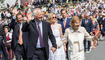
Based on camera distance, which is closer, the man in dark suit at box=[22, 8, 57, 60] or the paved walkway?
the man in dark suit at box=[22, 8, 57, 60]

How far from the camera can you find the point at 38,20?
6.74 meters

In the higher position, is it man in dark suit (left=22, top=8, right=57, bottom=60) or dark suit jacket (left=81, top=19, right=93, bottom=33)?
man in dark suit (left=22, top=8, right=57, bottom=60)

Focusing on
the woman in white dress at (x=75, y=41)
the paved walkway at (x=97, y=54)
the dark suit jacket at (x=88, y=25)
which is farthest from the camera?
the dark suit jacket at (x=88, y=25)

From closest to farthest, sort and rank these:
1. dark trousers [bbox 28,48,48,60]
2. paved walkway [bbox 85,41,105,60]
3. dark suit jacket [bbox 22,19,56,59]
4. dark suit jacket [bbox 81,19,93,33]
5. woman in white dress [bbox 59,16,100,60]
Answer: woman in white dress [bbox 59,16,100,60], dark suit jacket [bbox 22,19,56,59], dark trousers [bbox 28,48,48,60], paved walkway [bbox 85,41,105,60], dark suit jacket [bbox 81,19,93,33]

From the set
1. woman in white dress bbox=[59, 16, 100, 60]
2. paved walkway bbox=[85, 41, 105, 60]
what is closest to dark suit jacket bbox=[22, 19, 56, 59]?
woman in white dress bbox=[59, 16, 100, 60]

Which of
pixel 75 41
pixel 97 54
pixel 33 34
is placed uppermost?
pixel 33 34

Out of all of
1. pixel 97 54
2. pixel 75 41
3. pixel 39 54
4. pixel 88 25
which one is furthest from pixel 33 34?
pixel 88 25

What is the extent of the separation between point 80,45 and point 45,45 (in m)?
0.83

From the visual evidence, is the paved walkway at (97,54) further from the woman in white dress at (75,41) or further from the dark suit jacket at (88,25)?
the woman in white dress at (75,41)

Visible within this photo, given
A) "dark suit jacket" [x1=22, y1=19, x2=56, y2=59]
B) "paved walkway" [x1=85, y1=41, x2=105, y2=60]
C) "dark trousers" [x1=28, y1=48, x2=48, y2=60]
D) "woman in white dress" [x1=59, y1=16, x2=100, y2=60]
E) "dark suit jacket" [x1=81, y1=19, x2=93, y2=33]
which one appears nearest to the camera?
"woman in white dress" [x1=59, y1=16, x2=100, y2=60]

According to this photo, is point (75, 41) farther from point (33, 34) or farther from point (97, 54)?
point (97, 54)

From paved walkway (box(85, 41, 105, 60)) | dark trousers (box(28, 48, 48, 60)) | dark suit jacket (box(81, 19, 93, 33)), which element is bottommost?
paved walkway (box(85, 41, 105, 60))

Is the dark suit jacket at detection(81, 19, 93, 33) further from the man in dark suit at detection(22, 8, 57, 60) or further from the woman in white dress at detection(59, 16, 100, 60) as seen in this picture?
the woman in white dress at detection(59, 16, 100, 60)

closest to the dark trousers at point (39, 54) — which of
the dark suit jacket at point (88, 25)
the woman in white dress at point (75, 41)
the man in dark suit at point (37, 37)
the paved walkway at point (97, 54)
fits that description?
the man in dark suit at point (37, 37)
